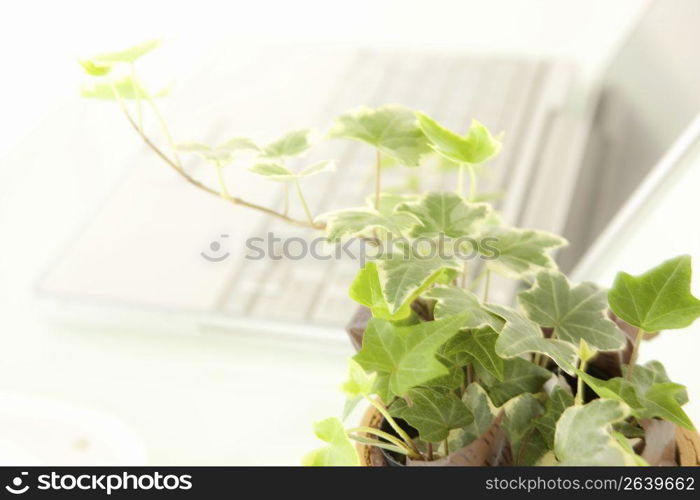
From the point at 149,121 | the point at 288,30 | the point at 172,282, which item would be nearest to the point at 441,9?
the point at 288,30

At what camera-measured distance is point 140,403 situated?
0.65m

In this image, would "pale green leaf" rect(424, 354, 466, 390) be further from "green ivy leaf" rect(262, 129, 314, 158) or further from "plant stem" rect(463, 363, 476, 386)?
"green ivy leaf" rect(262, 129, 314, 158)

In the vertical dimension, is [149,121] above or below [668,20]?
below

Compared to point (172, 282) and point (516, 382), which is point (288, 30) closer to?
point (172, 282)

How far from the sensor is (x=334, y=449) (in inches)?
12.7

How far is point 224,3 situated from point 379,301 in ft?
4.43

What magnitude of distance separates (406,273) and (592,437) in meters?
0.11

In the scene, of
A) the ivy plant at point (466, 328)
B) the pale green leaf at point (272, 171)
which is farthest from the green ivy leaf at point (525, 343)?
the pale green leaf at point (272, 171)

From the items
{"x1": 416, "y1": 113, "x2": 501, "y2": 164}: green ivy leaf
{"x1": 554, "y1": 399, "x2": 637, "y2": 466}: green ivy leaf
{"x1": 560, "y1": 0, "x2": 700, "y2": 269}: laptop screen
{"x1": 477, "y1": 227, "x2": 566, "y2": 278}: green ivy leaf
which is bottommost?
{"x1": 560, "y1": 0, "x2": 700, "y2": 269}: laptop screen

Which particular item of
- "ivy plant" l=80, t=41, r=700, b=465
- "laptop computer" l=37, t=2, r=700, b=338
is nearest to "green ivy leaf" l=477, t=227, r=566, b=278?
"ivy plant" l=80, t=41, r=700, b=465

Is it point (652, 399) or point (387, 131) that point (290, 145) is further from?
point (652, 399)

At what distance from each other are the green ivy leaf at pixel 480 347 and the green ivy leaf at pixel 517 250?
5cm

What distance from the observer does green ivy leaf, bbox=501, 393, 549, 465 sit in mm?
355
